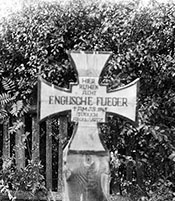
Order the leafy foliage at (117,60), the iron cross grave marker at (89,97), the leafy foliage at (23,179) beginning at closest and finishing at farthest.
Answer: the iron cross grave marker at (89,97), the leafy foliage at (117,60), the leafy foliage at (23,179)

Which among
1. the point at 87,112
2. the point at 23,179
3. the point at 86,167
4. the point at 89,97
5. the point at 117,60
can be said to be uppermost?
the point at 117,60

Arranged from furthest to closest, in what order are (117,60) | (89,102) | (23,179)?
1. (23,179)
2. (117,60)
3. (89,102)

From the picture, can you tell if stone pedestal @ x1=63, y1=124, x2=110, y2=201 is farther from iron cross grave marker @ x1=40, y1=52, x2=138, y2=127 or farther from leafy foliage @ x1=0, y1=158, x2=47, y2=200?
leafy foliage @ x1=0, y1=158, x2=47, y2=200

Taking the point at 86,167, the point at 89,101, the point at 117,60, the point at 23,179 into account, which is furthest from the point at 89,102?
the point at 23,179

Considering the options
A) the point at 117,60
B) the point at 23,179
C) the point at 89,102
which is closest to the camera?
the point at 89,102

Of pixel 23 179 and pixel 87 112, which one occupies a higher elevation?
pixel 87 112

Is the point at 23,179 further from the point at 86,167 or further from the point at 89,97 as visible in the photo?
the point at 89,97

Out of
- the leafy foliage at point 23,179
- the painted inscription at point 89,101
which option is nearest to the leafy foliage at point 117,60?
the leafy foliage at point 23,179

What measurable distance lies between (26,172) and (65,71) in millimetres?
1190

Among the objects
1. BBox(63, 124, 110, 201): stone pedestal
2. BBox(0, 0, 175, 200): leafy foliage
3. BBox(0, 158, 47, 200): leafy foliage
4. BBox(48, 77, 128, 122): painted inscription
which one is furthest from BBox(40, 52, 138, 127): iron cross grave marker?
BBox(0, 158, 47, 200): leafy foliage

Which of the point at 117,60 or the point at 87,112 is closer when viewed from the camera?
the point at 87,112

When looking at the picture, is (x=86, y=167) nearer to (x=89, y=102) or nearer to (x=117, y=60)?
(x=89, y=102)

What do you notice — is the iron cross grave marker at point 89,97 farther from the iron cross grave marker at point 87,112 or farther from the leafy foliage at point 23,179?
the leafy foliage at point 23,179

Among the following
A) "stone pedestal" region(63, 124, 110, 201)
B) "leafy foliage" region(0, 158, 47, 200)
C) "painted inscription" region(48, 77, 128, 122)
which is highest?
"painted inscription" region(48, 77, 128, 122)
